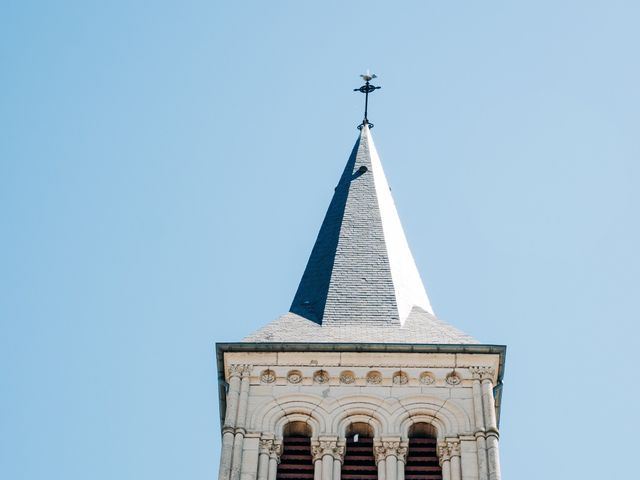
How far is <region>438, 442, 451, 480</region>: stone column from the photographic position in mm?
28753

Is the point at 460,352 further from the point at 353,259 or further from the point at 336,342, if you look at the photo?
the point at 353,259

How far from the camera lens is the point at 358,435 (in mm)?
29969

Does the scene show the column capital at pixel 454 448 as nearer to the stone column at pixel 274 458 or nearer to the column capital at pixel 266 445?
the stone column at pixel 274 458

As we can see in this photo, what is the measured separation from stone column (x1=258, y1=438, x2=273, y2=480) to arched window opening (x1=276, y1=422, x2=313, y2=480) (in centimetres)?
27

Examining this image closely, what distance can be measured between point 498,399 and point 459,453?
262 cm

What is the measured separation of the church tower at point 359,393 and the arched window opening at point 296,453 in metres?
0.02

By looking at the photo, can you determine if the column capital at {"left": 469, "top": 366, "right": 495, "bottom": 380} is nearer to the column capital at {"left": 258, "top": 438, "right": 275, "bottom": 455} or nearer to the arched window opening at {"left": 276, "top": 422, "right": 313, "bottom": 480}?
the arched window opening at {"left": 276, "top": 422, "right": 313, "bottom": 480}

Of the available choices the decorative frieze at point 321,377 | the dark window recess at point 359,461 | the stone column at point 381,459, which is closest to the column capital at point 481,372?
the dark window recess at point 359,461

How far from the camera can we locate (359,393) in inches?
1200

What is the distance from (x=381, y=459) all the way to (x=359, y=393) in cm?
169

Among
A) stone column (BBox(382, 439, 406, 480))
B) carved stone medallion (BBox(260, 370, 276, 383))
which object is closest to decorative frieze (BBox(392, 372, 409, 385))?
stone column (BBox(382, 439, 406, 480))

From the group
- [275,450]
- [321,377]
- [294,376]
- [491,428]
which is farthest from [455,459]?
[294,376]

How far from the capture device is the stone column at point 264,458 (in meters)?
28.7

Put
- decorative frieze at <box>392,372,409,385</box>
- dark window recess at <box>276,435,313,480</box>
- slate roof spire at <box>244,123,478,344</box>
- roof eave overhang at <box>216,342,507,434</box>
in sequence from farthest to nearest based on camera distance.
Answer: slate roof spire at <box>244,123,478,344</box> < roof eave overhang at <box>216,342,507,434</box> < decorative frieze at <box>392,372,409,385</box> < dark window recess at <box>276,435,313,480</box>
